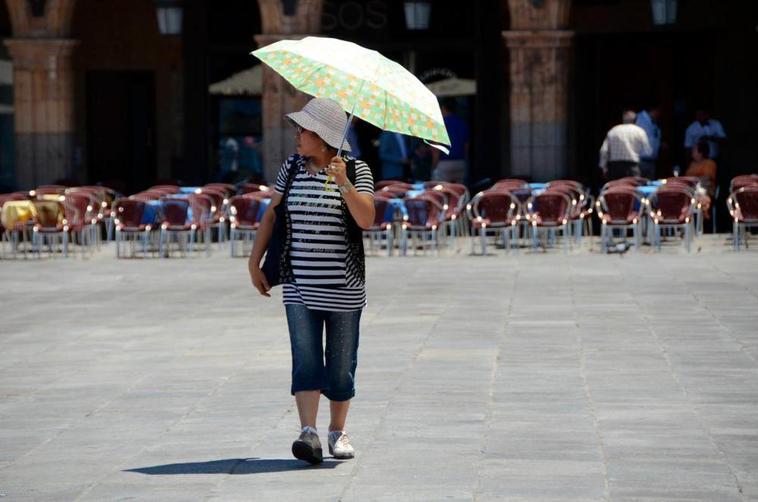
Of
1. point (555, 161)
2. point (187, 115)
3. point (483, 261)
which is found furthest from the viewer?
point (187, 115)

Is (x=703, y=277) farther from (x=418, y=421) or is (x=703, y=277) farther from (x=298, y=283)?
(x=298, y=283)

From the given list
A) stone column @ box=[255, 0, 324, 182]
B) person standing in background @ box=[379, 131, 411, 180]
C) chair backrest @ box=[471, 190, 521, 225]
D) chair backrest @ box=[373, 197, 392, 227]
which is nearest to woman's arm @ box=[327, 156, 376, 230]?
chair backrest @ box=[373, 197, 392, 227]

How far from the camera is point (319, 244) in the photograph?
7.13m

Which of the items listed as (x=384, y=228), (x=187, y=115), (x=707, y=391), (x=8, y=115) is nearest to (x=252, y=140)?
(x=187, y=115)

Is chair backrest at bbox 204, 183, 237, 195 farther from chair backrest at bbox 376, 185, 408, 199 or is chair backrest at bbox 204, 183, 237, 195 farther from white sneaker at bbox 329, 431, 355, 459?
white sneaker at bbox 329, 431, 355, 459

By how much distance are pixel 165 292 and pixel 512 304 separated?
11.0ft

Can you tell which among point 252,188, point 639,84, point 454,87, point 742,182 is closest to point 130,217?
point 252,188

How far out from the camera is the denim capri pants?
23.4 ft

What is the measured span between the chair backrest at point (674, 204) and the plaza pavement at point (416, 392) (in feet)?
7.44

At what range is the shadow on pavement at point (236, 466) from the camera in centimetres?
704

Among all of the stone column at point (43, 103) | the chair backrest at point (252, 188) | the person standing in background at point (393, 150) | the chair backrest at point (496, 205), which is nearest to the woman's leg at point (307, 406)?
the chair backrest at point (496, 205)

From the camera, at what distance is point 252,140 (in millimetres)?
26953

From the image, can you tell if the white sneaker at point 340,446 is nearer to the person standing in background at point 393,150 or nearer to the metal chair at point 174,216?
the metal chair at point 174,216

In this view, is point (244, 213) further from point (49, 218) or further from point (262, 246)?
point (262, 246)
